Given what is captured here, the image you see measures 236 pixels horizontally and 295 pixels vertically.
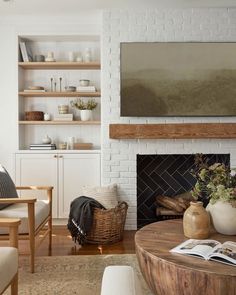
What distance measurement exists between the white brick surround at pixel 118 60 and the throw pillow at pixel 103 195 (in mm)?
284

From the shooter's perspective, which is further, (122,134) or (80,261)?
(122,134)

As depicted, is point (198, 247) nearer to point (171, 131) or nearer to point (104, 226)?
point (104, 226)

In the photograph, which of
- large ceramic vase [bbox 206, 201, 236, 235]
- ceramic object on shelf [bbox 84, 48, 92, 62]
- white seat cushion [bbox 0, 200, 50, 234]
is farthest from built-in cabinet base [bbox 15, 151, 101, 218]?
large ceramic vase [bbox 206, 201, 236, 235]

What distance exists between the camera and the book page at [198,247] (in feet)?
6.12

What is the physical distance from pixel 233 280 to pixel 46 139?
3.31m

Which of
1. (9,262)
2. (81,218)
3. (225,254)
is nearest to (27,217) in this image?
(81,218)

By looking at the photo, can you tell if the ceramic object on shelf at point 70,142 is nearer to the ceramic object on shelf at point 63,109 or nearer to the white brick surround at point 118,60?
the ceramic object on shelf at point 63,109

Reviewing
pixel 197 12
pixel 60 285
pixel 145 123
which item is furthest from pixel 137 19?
pixel 60 285

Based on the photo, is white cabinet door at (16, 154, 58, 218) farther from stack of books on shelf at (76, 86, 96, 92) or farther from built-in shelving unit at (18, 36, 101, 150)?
stack of books on shelf at (76, 86, 96, 92)

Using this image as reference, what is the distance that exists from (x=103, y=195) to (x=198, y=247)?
1.97m

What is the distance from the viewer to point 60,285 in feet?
8.37

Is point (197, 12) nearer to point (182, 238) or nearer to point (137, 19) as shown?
point (137, 19)

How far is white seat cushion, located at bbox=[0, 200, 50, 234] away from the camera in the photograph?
9.13ft

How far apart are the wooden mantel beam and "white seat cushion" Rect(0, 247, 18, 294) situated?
7.28 feet
